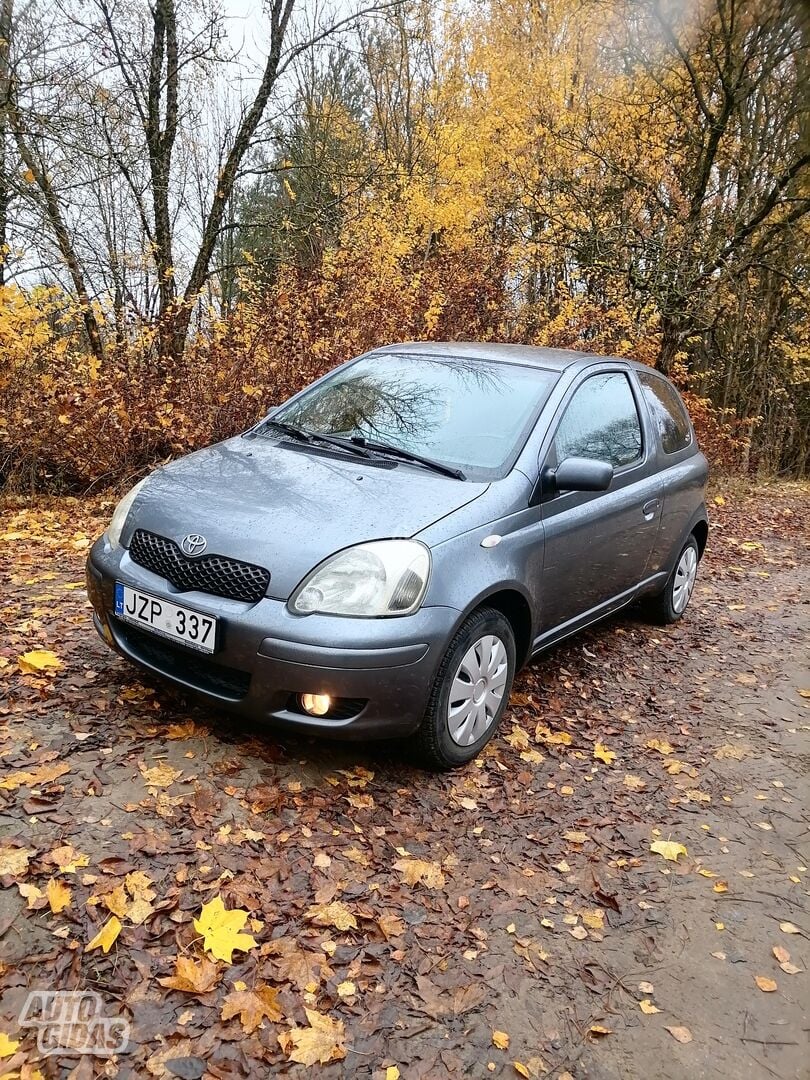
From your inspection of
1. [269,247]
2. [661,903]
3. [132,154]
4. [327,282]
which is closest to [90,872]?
[661,903]

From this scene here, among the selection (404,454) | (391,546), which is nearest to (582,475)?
(404,454)

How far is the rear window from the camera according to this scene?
4.86 metres

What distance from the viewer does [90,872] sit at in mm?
2369

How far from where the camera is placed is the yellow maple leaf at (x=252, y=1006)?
79.0 inches

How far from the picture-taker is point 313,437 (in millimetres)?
3826

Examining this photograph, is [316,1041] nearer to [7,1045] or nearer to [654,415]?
[7,1045]

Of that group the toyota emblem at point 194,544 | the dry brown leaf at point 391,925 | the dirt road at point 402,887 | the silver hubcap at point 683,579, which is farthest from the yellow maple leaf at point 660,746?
the toyota emblem at point 194,544

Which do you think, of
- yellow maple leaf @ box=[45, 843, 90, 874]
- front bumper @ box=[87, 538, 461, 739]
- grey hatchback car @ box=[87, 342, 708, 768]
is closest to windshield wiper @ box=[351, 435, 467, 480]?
grey hatchback car @ box=[87, 342, 708, 768]

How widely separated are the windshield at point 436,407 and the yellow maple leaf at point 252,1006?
2.14m

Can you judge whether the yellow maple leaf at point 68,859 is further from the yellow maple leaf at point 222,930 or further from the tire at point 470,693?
the tire at point 470,693

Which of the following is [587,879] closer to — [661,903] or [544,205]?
[661,903]

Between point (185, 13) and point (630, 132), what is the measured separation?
652cm

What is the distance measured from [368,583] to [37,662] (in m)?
1.79

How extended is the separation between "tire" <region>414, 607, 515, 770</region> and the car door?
1.37 feet
